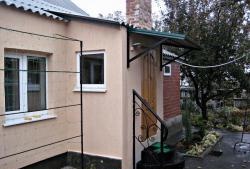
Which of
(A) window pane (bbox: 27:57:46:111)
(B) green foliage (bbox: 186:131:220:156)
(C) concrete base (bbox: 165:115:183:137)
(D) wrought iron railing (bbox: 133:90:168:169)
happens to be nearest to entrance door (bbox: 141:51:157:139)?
(D) wrought iron railing (bbox: 133:90:168:169)

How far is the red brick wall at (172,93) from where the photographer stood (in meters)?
11.2

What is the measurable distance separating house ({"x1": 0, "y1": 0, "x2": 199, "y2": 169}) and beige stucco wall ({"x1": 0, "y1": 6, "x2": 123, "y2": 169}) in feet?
0.06

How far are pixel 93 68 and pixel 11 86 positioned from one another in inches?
73.1

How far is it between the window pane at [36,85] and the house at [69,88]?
0.02 m

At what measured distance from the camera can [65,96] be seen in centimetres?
733

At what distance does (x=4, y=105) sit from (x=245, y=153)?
293 inches

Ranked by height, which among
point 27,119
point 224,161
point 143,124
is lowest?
point 224,161

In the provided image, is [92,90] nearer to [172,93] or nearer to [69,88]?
[69,88]

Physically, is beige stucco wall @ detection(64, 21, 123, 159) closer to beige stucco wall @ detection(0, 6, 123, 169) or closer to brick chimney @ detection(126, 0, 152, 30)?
beige stucco wall @ detection(0, 6, 123, 169)

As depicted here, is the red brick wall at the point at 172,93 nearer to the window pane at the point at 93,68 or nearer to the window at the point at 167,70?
the window at the point at 167,70

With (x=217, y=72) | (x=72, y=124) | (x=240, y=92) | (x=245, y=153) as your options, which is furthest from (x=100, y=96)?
(x=240, y=92)

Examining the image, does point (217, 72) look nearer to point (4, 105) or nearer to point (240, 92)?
point (240, 92)

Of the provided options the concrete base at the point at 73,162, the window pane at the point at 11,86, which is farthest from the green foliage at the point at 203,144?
the window pane at the point at 11,86

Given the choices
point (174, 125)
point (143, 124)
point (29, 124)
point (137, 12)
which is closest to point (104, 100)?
point (143, 124)
